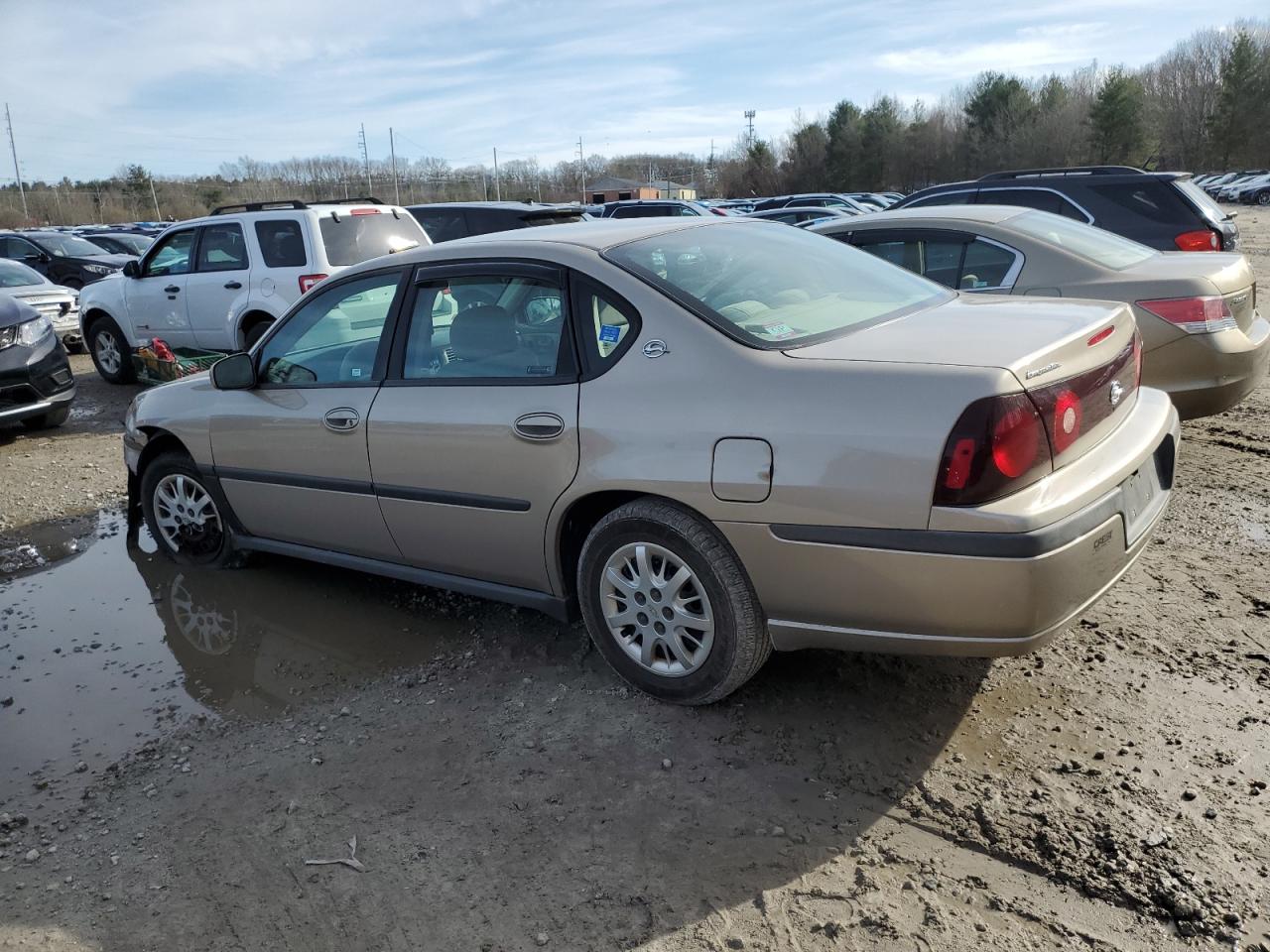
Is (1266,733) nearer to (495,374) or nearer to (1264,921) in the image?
(1264,921)

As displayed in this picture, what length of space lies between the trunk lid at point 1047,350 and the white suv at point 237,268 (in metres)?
7.10

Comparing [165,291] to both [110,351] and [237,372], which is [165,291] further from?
[237,372]

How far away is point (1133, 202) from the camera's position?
8.39m

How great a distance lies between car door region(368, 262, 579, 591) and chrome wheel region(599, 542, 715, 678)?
0.36 metres

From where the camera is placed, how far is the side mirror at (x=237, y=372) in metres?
4.55

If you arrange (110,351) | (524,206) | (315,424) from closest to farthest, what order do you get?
(315,424) → (110,351) → (524,206)

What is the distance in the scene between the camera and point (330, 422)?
4.18m

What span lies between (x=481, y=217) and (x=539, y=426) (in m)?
9.59

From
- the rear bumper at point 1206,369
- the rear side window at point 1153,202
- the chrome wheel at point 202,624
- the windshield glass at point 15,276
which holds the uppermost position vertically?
the windshield glass at point 15,276

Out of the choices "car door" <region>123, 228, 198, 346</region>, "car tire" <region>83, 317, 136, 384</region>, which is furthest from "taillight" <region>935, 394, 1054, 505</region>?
"car tire" <region>83, 317, 136, 384</region>

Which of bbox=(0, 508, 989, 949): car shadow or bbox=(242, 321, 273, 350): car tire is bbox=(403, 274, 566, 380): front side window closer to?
bbox=(0, 508, 989, 949): car shadow

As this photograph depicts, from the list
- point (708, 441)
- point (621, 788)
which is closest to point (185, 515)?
point (621, 788)

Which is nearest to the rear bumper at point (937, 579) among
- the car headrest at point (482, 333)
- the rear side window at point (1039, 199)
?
the car headrest at point (482, 333)

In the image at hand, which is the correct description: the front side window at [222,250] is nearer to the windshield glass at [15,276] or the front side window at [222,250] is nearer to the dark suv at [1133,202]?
the windshield glass at [15,276]
